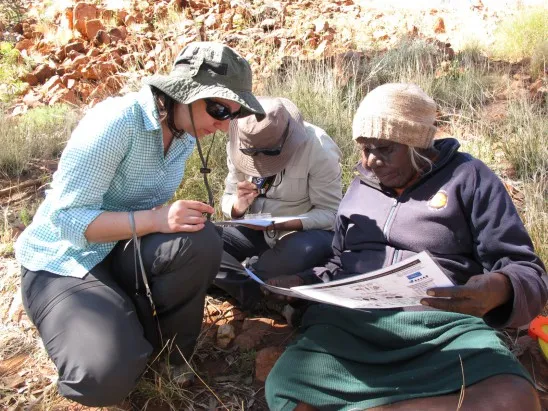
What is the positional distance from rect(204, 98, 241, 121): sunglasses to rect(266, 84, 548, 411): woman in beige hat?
55 cm

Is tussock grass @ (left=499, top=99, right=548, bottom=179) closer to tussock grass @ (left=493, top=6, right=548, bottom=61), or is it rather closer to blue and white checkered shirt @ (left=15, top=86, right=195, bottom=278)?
tussock grass @ (left=493, top=6, right=548, bottom=61)

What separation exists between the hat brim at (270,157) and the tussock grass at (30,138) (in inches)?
107

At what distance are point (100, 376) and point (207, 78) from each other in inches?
48.2

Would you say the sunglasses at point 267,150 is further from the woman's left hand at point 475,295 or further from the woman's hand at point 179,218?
the woman's left hand at point 475,295

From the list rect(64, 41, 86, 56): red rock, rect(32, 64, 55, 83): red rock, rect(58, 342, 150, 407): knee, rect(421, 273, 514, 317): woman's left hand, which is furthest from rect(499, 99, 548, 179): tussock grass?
rect(32, 64, 55, 83): red rock

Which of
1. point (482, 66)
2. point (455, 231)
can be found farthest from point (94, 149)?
point (482, 66)

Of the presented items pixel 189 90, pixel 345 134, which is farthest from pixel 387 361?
pixel 345 134

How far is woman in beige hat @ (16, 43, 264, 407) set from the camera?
7.01 feet

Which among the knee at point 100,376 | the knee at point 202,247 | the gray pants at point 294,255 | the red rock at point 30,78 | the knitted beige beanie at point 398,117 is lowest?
the red rock at point 30,78

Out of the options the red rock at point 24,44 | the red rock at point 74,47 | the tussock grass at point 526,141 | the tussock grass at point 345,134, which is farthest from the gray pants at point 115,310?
the red rock at point 24,44

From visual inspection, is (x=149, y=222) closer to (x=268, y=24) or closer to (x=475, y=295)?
(x=475, y=295)

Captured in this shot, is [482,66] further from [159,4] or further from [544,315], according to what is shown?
[159,4]

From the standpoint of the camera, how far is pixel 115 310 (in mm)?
2219

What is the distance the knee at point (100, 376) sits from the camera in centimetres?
207
